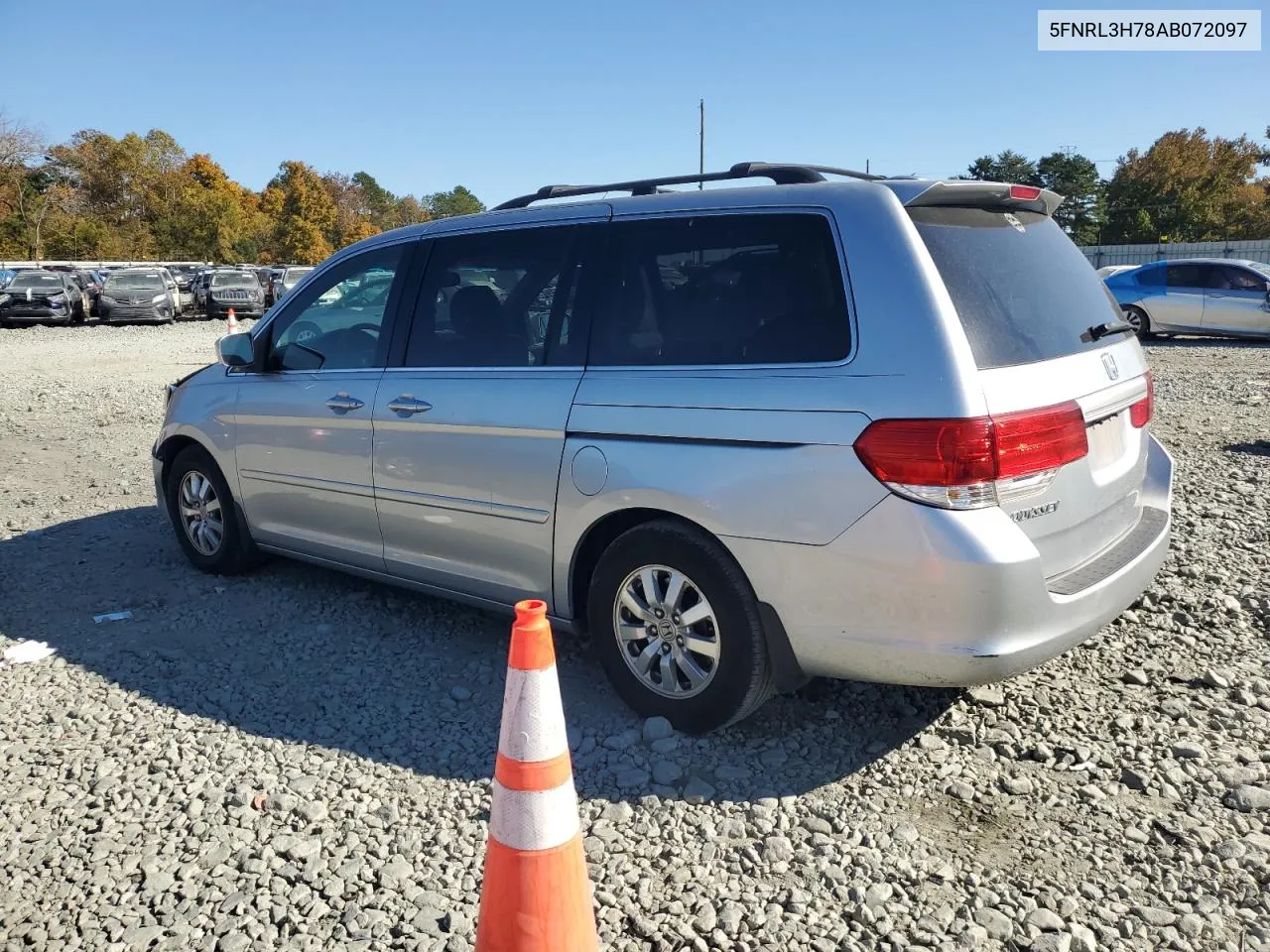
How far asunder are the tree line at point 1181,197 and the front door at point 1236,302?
42593 millimetres

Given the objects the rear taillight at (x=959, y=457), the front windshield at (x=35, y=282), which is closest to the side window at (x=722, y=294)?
the rear taillight at (x=959, y=457)

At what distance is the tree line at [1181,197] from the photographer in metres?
58.7

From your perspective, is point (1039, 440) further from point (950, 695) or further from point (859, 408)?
point (950, 695)

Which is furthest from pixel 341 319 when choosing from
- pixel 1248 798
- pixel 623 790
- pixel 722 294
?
pixel 1248 798

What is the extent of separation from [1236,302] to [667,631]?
713 inches

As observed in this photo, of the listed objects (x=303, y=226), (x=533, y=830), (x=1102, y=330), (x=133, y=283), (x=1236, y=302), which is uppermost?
(x=303, y=226)

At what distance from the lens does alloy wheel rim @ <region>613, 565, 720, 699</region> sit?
3.46 metres

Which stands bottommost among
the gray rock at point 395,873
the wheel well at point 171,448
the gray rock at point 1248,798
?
the gray rock at point 395,873

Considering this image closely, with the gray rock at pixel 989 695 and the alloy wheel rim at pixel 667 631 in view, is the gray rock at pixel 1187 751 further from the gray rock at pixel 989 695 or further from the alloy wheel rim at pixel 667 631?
the alloy wheel rim at pixel 667 631

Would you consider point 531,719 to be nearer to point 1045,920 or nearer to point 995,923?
point 995,923

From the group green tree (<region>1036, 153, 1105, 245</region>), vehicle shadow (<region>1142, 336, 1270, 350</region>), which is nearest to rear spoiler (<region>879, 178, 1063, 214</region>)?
Result: vehicle shadow (<region>1142, 336, 1270, 350</region>)

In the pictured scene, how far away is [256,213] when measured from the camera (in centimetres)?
8275

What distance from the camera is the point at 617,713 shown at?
152 inches

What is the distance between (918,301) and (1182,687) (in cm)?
211
